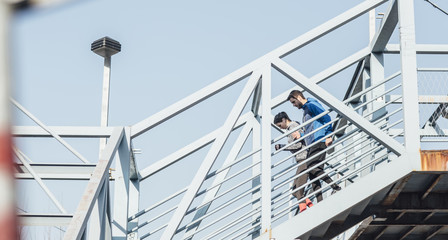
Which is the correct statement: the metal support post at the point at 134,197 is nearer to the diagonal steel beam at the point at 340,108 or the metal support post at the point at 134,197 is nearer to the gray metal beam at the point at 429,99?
the diagonal steel beam at the point at 340,108

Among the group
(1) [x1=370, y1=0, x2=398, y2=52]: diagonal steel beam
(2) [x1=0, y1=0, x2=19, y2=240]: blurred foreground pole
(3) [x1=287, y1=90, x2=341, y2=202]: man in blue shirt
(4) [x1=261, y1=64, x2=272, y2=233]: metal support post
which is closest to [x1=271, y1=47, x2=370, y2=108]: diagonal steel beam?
(1) [x1=370, y1=0, x2=398, y2=52]: diagonal steel beam

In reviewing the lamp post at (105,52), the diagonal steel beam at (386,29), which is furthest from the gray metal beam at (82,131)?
the lamp post at (105,52)

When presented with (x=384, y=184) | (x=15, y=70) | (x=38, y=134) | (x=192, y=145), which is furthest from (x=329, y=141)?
(x=15, y=70)

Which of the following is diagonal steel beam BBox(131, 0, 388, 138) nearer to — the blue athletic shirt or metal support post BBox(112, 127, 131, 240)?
metal support post BBox(112, 127, 131, 240)

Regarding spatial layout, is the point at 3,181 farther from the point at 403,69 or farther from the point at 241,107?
the point at 403,69

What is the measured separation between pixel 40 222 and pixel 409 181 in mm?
4442

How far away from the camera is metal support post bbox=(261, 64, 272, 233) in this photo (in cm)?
791

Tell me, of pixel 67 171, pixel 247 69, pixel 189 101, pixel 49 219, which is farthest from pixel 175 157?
pixel 49 219

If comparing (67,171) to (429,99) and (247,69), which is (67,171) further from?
(429,99)

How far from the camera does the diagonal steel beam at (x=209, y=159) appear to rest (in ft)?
24.8

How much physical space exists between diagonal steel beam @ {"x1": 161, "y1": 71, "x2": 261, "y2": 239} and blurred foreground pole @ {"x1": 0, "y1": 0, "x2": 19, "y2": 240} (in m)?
7.09

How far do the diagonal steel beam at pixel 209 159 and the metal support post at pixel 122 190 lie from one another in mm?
627

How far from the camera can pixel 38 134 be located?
7.83 metres

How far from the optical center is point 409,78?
8453 mm
